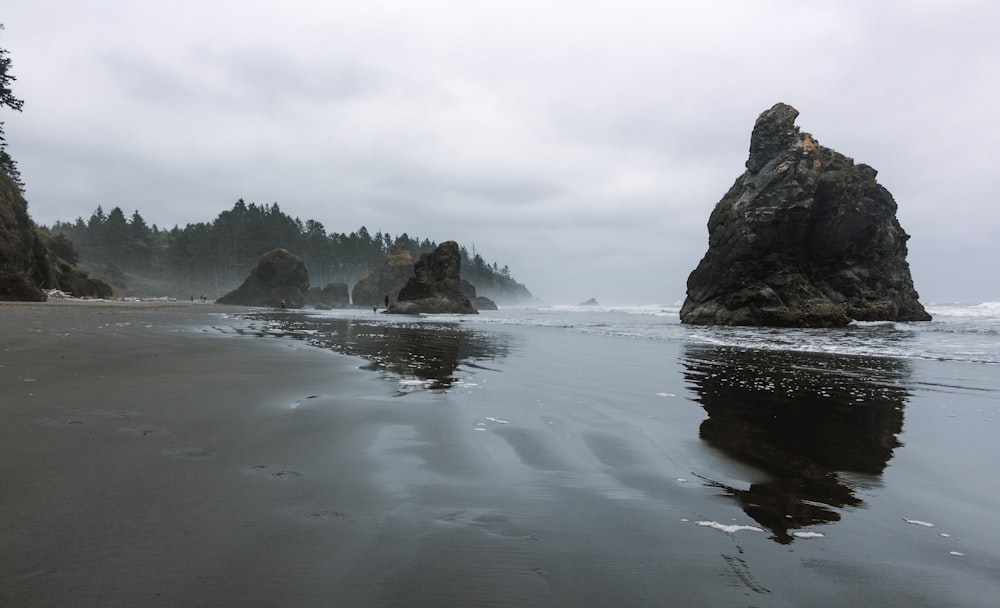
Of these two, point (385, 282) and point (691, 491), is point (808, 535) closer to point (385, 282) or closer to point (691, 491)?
point (691, 491)

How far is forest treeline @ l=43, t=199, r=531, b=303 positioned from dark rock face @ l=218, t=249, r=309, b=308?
102ft

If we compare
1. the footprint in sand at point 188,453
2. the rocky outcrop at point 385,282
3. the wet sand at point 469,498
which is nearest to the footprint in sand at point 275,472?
the wet sand at point 469,498

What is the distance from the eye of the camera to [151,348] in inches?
385

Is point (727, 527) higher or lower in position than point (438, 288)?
lower

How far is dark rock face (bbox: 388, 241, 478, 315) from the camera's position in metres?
52.3

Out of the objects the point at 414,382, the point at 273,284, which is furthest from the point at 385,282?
the point at 414,382

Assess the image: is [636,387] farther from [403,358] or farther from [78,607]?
[78,607]

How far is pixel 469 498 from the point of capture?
3039 millimetres

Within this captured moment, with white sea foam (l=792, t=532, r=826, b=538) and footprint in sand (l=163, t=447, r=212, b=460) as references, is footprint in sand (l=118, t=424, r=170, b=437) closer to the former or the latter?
footprint in sand (l=163, t=447, r=212, b=460)

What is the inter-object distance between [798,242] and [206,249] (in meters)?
101

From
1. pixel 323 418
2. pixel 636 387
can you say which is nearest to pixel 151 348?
pixel 323 418

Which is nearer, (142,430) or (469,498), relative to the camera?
(469,498)

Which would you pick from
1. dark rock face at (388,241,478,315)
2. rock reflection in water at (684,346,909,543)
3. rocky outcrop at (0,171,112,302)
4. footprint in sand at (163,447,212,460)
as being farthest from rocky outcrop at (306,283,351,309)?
footprint in sand at (163,447,212,460)

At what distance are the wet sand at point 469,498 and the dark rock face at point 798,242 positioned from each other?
85.7 feet
